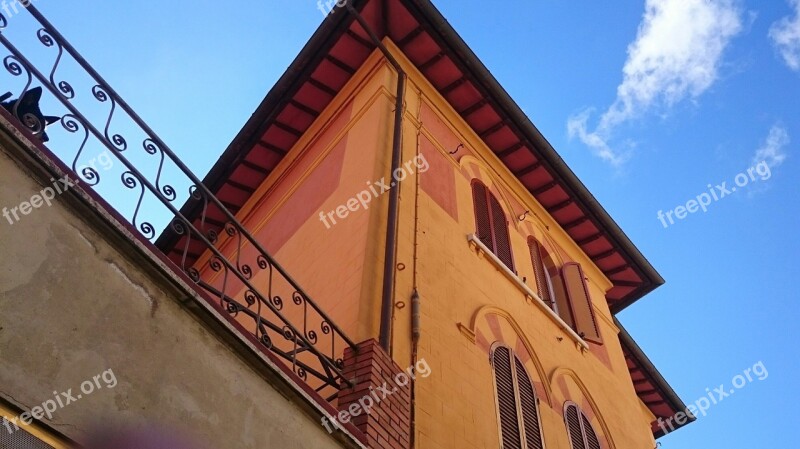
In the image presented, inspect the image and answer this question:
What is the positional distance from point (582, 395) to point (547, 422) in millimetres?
1562

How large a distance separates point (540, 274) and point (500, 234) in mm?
1249

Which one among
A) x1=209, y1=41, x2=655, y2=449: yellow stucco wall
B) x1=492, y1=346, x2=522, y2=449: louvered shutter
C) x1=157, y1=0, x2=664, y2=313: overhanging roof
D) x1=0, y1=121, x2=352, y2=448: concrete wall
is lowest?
x1=0, y1=121, x2=352, y2=448: concrete wall

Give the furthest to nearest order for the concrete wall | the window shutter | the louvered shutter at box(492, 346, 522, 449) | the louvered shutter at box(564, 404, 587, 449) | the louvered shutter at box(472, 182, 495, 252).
Result: the louvered shutter at box(472, 182, 495, 252), the louvered shutter at box(564, 404, 587, 449), the window shutter, the louvered shutter at box(492, 346, 522, 449), the concrete wall

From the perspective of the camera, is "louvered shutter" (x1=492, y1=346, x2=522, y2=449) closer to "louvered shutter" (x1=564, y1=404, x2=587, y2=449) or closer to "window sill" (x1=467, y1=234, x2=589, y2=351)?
"louvered shutter" (x1=564, y1=404, x2=587, y2=449)

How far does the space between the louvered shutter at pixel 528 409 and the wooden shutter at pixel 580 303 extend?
2580mm

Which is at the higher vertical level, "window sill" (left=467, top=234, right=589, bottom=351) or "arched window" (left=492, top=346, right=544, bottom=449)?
"window sill" (left=467, top=234, right=589, bottom=351)

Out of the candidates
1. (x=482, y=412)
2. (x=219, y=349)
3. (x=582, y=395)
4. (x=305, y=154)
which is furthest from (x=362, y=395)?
(x=305, y=154)

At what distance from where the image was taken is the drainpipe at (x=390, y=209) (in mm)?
6766

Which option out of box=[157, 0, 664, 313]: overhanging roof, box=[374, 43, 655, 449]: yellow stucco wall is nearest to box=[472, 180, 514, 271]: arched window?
box=[374, 43, 655, 449]: yellow stucco wall

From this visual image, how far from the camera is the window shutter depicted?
25.6ft

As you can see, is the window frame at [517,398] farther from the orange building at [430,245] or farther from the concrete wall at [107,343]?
the concrete wall at [107,343]

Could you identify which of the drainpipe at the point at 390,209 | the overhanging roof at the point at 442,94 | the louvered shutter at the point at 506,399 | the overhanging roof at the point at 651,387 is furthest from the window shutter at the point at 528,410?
the overhanging roof at the point at 651,387

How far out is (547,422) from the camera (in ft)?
27.4

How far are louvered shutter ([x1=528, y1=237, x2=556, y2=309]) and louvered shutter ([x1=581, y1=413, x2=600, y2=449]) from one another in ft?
6.73
